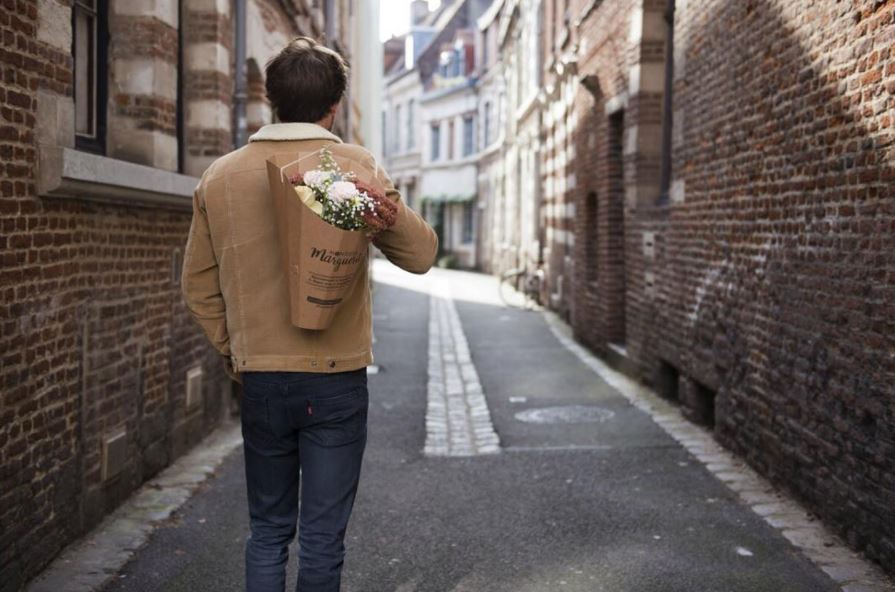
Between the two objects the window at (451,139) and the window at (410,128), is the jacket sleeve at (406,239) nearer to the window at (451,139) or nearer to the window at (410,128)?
the window at (451,139)

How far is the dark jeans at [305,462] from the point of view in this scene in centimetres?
299

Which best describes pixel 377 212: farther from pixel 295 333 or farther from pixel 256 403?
pixel 256 403

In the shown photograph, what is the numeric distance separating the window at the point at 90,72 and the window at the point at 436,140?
1515 inches

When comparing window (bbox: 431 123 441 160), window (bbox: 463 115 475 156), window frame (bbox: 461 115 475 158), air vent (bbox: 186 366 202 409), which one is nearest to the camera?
air vent (bbox: 186 366 202 409)

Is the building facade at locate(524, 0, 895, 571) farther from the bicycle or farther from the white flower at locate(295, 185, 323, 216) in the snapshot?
the bicycle

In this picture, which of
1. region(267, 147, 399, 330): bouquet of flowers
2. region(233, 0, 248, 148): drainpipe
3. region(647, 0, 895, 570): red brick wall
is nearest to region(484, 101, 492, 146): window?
region(233, 0, 248, 148): drainpipe

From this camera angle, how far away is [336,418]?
3004mm

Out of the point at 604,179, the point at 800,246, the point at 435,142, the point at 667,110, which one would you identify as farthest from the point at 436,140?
the point at 800,246

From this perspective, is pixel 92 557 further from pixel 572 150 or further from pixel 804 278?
pixel 572 150

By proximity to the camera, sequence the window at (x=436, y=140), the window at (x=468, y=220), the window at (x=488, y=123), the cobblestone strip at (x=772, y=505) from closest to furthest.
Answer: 1. the cobblestone strip at (x=772, y=505)
2. the window at (x=488, y=123)
3. the window at (x=468, y=220)
4. the window at (x=436, y=140)

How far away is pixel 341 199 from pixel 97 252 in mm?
2888

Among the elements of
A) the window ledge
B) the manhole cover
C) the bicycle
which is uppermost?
the window ledge

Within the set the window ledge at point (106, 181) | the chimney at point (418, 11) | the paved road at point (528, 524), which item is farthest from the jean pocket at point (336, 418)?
the chimney at point (418, 11)

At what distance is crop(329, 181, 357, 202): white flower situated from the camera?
2.76 metres
